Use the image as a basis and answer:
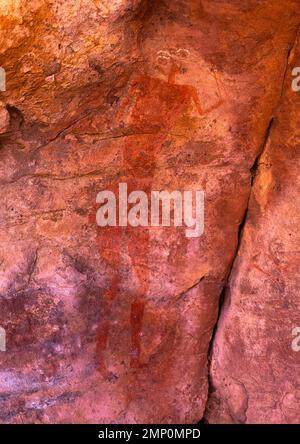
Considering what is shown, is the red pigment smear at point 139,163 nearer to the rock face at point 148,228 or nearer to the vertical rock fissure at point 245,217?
the rock face at point 148,228

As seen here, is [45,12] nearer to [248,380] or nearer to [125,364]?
[125,364]

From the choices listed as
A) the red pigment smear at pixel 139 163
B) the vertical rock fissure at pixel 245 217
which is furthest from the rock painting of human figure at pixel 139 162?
the vertical rock fissure at pixel 245 217

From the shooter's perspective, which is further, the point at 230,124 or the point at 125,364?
the point at 125,364

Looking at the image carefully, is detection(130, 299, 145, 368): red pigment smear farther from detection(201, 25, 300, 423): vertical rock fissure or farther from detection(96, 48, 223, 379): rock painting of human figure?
detection(201, 25, 300, 423): vertical rock fissure

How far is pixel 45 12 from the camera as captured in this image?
1703 millimetres

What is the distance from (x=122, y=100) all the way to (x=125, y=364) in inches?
38.0

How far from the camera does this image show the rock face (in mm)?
1869

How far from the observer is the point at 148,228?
2139 mm

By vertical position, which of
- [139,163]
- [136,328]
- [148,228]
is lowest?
[136,328]

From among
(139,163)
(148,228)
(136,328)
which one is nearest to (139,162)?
(139,163)

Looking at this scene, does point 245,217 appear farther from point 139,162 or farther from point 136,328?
point 136,328

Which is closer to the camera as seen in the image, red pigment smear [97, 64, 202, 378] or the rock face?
the rock face

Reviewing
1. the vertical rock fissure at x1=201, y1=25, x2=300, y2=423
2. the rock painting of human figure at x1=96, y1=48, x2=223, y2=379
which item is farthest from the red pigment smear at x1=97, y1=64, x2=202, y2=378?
the vertical rock fissure at x1=201, y1=25, x2=300, y2=423
